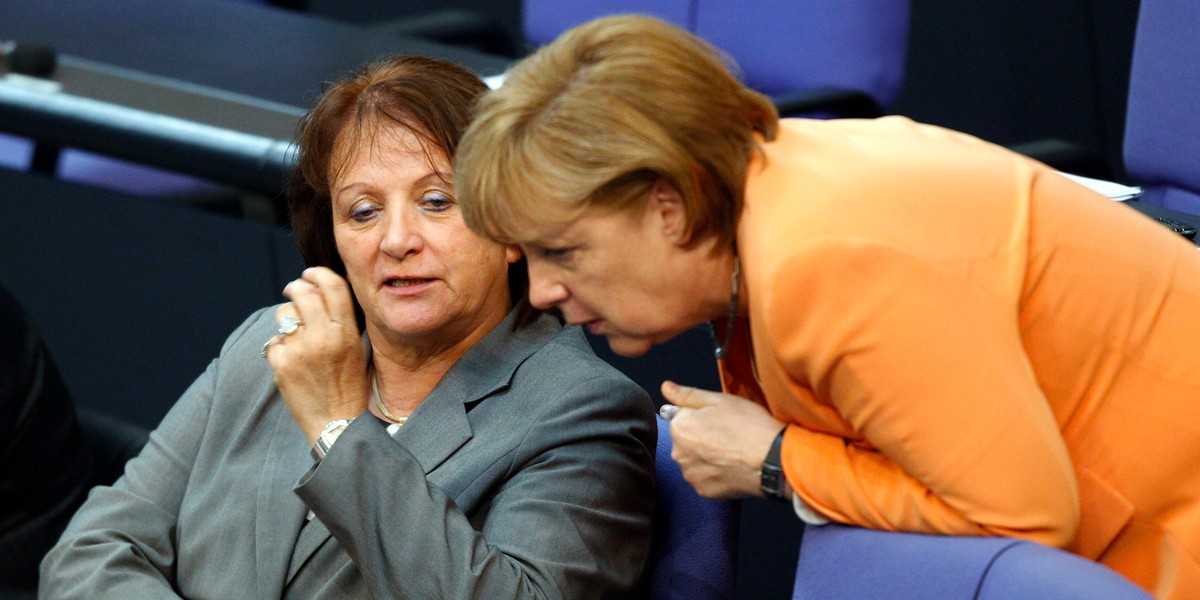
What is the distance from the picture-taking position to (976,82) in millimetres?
4008

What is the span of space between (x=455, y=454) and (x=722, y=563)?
33 cm

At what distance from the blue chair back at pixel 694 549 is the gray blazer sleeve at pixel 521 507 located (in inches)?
1.8

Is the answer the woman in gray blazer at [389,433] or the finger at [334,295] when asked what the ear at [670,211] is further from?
the finger at [334,295]

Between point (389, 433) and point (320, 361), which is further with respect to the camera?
point (389, 433)

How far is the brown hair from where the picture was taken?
175cm

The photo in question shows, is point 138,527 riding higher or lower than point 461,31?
lower

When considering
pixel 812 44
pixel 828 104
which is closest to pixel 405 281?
pixel 828 104

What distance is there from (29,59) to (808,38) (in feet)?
5.63

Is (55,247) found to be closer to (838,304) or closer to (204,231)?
(204,231)

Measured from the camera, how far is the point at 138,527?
183 cm

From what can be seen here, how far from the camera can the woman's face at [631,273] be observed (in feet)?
4.23

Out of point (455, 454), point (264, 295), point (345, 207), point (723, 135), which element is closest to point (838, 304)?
point (723, 135)

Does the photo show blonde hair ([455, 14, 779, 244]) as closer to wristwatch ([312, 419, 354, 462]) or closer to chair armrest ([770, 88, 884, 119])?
wristwatch ([312, 419, 354, 462])

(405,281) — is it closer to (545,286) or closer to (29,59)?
(545,286)
